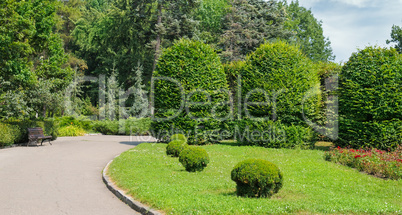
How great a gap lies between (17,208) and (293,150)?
41.7 ft

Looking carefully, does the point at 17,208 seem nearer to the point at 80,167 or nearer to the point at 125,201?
the point at 125,201

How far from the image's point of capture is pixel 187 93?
19234mm

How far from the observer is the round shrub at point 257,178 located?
25.1 feet

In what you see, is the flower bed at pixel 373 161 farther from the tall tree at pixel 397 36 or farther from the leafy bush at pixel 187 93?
the tall tree at pixel 397 36

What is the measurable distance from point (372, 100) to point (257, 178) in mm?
10036

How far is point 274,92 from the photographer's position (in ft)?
59.0

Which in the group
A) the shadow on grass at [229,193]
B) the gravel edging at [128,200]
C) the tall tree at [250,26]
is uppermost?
the tall tree at [250,26]

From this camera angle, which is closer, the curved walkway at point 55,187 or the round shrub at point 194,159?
the curved walkway at point 55,187

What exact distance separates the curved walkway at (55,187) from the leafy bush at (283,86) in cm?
870

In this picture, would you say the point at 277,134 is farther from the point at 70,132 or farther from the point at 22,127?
the point at 70,132

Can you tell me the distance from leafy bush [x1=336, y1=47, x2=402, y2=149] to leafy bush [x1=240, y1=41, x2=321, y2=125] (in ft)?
6.61

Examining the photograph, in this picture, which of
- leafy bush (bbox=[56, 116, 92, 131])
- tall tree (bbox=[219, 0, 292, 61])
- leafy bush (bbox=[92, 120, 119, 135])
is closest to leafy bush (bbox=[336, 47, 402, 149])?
tall tree (bbox=[219, 0, 292, 61])

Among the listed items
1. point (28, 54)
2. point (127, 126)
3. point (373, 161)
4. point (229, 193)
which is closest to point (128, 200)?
point (229, 193)

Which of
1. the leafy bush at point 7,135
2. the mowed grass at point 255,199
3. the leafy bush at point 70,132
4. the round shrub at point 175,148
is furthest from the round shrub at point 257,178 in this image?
the leafy bush at point 70,132
